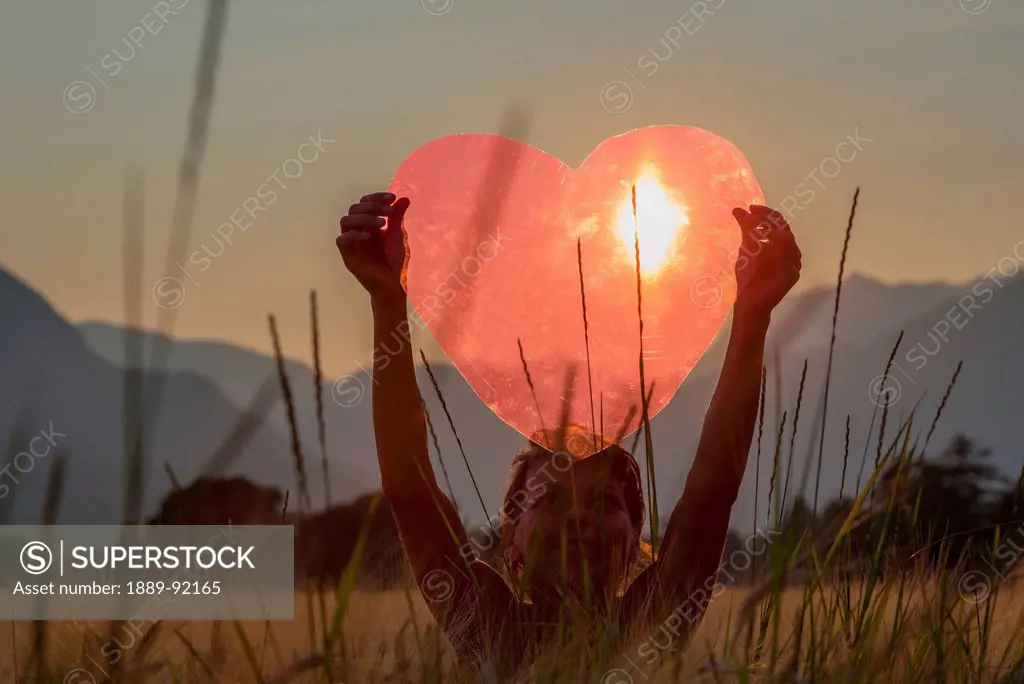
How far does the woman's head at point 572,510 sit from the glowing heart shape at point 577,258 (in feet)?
0.47

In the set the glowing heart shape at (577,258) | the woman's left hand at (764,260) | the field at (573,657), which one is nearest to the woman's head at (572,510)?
the glowing heart shape at (577,258)

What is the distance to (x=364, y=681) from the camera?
169 cm

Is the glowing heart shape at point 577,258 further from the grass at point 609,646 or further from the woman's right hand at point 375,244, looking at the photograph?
the grass at point 609,646

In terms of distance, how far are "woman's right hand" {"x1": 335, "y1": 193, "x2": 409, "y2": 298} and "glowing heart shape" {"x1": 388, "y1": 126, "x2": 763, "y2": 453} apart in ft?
0.25

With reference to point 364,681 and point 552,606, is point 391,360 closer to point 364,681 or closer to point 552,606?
point 552,606

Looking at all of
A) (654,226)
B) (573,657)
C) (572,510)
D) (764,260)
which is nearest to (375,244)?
(654,226)

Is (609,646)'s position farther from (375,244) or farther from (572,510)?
(375,244)

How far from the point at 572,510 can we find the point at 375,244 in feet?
2.85

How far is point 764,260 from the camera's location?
263cm

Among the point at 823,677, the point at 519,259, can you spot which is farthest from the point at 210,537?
the point at 519,259

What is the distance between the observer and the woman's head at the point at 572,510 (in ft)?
8.08

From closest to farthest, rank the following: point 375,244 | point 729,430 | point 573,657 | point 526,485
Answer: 1. point 573,657
2. point 729,430
3. point 375,244
4. point 526,485

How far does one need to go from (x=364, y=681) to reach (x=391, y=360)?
38.7 inches

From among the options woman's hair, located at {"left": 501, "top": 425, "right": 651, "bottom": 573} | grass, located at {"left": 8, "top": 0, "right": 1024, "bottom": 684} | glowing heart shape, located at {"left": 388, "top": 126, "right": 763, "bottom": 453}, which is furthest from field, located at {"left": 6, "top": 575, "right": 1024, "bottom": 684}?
glowing heart shape, located at {"left": 388, "top": 126, "right": 763, "bottom": 453}
